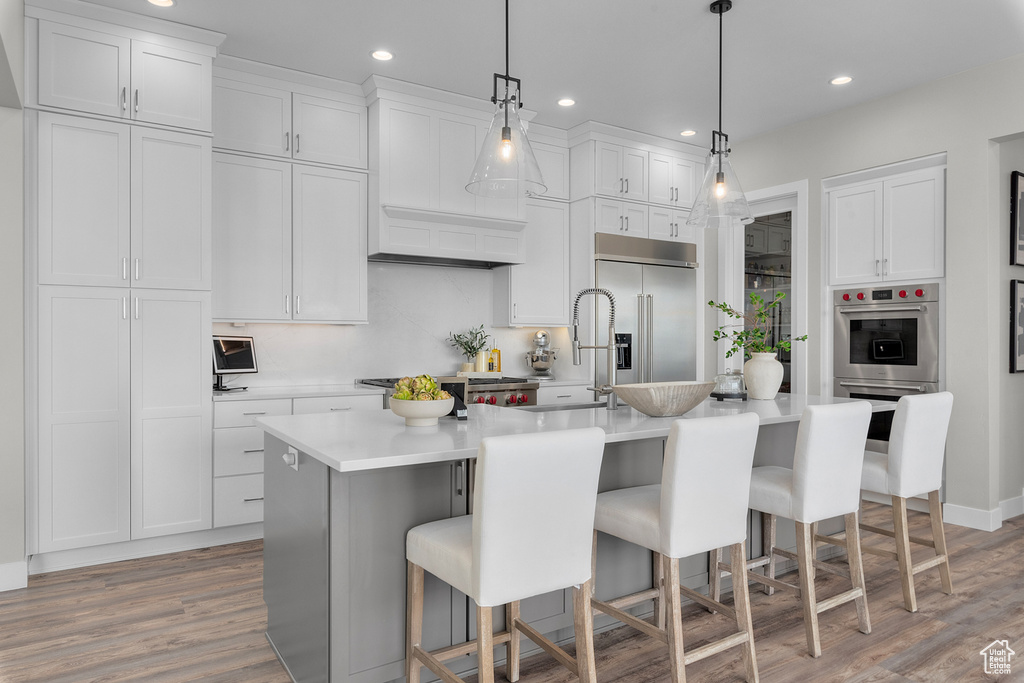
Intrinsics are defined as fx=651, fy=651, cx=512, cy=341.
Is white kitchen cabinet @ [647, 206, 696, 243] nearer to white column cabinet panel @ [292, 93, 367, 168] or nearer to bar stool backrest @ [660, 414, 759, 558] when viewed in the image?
white column cabinet panel @ [292, 93, 367, 168]

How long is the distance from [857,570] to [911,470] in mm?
546

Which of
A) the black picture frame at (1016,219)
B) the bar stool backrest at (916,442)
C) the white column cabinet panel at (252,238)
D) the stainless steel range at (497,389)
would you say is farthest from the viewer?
the stainless steel range at (497,389)

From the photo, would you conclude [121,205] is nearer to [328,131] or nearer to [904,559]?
[328,131]

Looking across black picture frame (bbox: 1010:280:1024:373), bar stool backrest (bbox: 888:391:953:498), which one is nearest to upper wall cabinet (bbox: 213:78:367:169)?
bar stool backrest (bbox: 888:391:953:498)

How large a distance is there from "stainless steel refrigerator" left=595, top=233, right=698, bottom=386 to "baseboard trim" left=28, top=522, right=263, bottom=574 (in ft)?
9.27

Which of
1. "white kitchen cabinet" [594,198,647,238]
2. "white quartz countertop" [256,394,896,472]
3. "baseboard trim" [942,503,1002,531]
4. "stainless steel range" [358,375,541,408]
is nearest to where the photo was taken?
Result: "white quartz countertop" [256,394,896,472]

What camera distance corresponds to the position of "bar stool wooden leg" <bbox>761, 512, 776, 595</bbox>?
2.96 m

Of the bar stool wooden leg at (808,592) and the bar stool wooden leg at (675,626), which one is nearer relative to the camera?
the bar stool wooden leg at (675,626)

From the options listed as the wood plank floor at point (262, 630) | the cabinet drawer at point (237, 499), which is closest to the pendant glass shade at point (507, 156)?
the wood plank floor at point (262, 630)

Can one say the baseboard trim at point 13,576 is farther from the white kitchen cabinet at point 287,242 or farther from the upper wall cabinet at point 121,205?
the white kitchen cabinet at point 287,242

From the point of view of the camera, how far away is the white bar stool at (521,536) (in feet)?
5.50

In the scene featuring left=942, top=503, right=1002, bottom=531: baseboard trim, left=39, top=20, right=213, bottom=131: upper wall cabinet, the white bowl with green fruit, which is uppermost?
left=39, top=20, right=213, bottom=131: upper wall cabinet

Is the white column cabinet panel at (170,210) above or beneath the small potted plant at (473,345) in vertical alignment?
above

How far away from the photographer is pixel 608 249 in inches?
203
